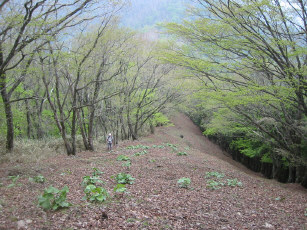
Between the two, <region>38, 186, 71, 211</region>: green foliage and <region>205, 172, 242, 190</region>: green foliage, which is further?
<region>205, 172, 242, 190</region>: green foliage

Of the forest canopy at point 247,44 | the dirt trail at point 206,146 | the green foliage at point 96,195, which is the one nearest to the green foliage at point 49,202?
the green foliage at point 96,195

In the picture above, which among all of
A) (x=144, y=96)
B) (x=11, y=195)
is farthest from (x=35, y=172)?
(x=144, y=96)

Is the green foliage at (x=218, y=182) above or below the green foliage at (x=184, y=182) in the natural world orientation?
below

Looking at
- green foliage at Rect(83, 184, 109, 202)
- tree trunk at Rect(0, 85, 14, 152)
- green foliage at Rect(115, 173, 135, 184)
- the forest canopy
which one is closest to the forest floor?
green foliage at Rect(83, 184, 109, 202)

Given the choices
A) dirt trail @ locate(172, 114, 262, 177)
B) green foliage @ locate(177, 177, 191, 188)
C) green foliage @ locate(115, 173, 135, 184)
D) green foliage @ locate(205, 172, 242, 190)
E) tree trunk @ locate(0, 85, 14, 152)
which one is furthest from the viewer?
dirt trail @ locate(172, 114, 262, 177)

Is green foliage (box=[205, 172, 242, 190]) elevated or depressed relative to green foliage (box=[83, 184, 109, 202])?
depressed

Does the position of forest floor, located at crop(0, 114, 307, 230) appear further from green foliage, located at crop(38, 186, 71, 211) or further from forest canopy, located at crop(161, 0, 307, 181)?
forest canopy, located at crop(161, 0, 307, 181)

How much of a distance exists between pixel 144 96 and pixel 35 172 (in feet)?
41.8

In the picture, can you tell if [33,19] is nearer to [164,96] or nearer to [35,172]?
[35,172]

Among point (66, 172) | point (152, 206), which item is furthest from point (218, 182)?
point (66, 172)

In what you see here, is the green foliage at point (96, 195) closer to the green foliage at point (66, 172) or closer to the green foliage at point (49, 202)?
the green foliage at point (49, 202)

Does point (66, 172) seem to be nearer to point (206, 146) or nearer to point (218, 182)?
point (218, 182)

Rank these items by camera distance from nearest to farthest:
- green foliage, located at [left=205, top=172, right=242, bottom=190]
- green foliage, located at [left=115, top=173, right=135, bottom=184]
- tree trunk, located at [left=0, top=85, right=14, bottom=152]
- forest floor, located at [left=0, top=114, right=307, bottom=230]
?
1. forest floor, located at [left=0, top=114, right=307, bottom=230]
2. green foliage, located at [left=115, top=173, right=135, bottom=184]
3. green foliage, located at [left=205, top=172, right=242, bottom=190]
4. tree trunk, located at [left=0, top=85, right=14, bottom=152]

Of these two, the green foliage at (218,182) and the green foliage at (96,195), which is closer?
the green foliage at (96,195)
